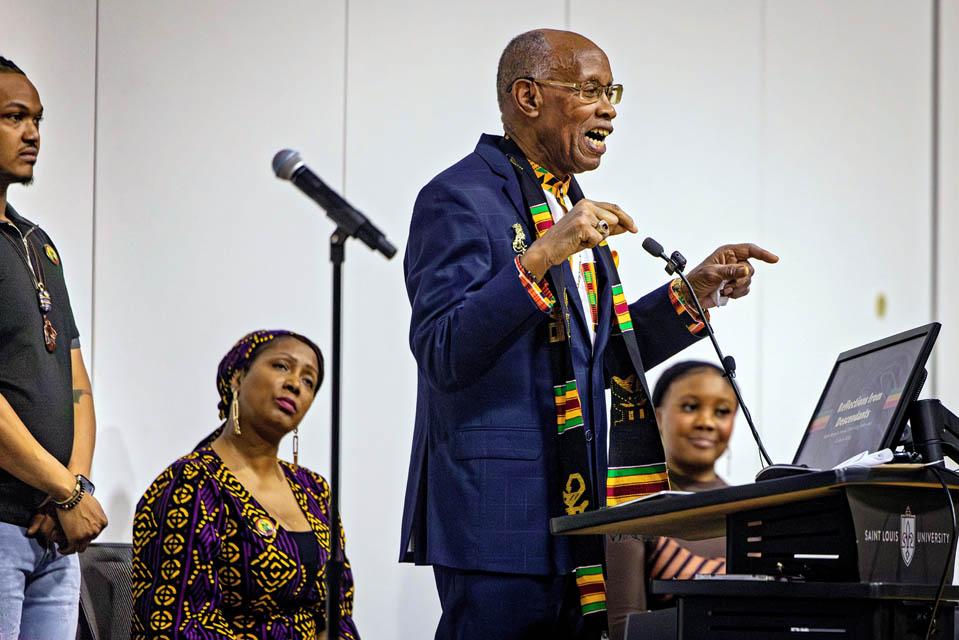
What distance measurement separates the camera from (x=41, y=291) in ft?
9.71

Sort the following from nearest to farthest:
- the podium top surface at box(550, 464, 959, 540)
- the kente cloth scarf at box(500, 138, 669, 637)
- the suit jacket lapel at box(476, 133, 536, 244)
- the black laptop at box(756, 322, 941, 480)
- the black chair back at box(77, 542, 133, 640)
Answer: the podium top surface at box(550, 464, 959, 540), the black laptop at box(756, 322, 941, 480), the kente cloth scarf at box(500, 138, 669, 637), the suit jacket lapel at box(476, 133, 536, 244), the black chair back at box(77, 542, 133, 640)

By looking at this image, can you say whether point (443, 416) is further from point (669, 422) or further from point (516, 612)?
point (669, 422)

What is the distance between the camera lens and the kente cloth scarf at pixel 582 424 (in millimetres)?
2197

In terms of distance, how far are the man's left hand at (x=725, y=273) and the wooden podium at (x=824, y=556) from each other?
660mm

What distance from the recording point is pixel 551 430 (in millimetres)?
2234

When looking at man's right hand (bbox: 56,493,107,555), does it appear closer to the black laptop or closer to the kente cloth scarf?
the kente cloth scarf

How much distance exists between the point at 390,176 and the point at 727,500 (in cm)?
281

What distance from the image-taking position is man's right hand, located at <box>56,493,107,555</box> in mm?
2824

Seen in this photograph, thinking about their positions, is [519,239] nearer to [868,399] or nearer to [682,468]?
[868,399]

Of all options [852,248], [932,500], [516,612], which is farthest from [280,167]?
[852,248]

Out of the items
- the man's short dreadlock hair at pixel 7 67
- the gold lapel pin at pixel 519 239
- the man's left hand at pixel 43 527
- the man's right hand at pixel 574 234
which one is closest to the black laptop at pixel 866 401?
the man's right hand at pixel 574 234

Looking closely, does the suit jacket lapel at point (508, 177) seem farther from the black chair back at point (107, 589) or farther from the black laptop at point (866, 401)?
the black chair back at point (107, 589)

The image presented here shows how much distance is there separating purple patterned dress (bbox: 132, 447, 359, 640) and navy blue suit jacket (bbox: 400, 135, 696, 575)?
115cm

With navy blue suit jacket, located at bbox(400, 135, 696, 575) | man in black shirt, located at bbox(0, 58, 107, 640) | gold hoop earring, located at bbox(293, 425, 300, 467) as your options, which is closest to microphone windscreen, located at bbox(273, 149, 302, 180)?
navy blue suit jacket, located at bbox(400, 135, 696, 575)
